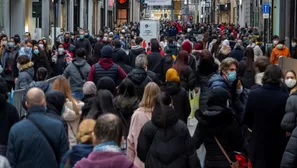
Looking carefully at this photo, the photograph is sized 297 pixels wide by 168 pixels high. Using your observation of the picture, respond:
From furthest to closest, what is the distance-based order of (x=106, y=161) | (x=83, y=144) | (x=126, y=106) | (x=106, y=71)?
(x=106, y=71) → (x=126, y=106) → (x=83, y=144) → (x=106, y=161)

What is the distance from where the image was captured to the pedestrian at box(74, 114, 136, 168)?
223 inches

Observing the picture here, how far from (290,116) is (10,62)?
12.8 m

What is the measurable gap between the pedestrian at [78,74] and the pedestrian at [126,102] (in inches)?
146

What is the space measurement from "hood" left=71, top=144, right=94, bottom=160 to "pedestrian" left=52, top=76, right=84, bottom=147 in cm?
335

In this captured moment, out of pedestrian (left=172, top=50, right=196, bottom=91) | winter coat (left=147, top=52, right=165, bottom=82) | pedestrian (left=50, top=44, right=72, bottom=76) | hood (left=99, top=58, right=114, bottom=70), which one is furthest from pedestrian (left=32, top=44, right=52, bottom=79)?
hood (left=99, top=58, right=114, bottom=70)

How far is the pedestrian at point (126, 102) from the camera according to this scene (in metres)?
11.1

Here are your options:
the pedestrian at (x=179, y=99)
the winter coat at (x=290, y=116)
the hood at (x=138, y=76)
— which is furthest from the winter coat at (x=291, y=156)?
the hood at (x=138, y=76)

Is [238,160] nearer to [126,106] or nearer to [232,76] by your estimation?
[126,106]

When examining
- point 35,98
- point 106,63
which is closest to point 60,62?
point 106,63

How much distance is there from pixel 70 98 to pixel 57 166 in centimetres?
266

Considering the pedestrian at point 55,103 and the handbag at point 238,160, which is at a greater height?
the pedestrian at point 55,103

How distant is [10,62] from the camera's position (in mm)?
20812

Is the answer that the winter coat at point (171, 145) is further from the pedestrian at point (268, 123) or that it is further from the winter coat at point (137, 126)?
the pedestrian at point (268, 123)

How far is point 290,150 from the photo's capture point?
7.67m
